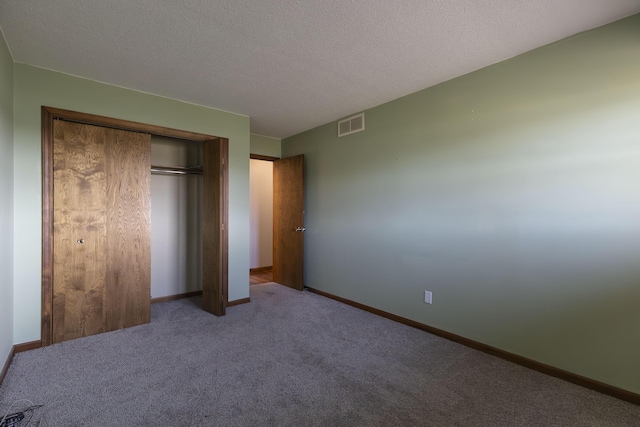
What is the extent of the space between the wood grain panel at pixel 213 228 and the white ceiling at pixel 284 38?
2.74ft

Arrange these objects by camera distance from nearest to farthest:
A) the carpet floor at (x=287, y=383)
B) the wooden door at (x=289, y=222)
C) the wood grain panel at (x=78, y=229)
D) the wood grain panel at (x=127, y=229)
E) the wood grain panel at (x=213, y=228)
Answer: the carpet floor at (x=287, y=383) < the wood grain panel at (x=78, y=229) < the wood grain panel at (x=127, y=229) < the wood grain panel at (x=213, y=228) < the wooden door at (x=289, y=222)

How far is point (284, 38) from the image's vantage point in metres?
2.17

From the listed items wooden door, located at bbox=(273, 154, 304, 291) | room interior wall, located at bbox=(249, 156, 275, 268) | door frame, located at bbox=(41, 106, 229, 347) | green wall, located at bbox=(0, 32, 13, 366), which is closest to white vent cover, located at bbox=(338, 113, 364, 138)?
wooden door, located at bbox=(273, 154, 304, 291)

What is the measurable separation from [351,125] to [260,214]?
3.09 meters

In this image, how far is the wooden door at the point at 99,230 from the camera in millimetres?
2766

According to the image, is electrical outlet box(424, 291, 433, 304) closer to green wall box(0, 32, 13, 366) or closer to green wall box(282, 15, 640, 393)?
green wall box(282, 15, 640, 393)

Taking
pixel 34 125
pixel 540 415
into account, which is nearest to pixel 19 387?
pixel 34 125

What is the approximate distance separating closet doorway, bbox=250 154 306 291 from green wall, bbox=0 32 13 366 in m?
2.85

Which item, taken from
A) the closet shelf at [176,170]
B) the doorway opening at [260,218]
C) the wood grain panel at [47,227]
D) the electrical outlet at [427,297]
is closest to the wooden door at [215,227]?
the closet shelf at [176,170]

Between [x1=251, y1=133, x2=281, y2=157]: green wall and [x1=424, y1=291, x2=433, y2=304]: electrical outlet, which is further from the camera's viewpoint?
[x1=251, y1=133, x2=281, y2=157]: green wall

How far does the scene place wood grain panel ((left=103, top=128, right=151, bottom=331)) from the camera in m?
3.03

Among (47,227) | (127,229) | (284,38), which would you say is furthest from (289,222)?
(284,38)

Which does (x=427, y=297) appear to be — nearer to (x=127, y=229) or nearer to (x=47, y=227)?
(x=127, y=229)

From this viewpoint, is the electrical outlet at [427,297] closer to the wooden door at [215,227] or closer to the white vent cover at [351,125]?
the white vent cover at [351,125]
